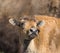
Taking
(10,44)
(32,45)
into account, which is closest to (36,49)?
(32,45)

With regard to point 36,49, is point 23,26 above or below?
above

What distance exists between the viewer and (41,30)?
13.5 meters

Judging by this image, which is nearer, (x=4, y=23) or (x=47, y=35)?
(x=47, y=35)

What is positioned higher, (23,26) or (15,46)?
(23,26)

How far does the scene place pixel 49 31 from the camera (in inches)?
540

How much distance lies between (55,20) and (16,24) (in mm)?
1714

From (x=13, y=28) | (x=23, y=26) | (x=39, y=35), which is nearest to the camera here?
(x=23, y=26)

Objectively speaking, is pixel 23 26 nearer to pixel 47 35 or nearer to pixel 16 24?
pixel 16 24

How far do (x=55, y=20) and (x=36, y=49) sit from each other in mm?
1367

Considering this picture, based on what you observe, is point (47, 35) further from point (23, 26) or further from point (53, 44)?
point (23, 26)

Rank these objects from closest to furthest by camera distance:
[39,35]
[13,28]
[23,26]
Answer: [23,26]
[39,35]
[13,28]

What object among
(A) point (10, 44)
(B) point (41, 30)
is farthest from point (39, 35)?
(A) point (10, 44)

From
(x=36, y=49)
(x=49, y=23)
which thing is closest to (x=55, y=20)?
(x=49, y=23)

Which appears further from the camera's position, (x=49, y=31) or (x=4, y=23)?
(x=4, y=23)
